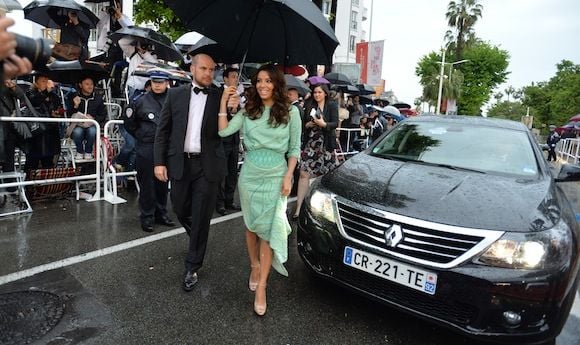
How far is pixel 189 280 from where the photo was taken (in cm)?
340

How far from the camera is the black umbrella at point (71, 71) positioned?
664 centimetres

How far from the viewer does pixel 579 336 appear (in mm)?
3059

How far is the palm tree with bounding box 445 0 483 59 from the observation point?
163 ft

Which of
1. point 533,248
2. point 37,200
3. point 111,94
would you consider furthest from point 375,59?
point 533,248

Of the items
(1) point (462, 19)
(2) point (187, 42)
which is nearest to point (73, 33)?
(2) point (187, 42)

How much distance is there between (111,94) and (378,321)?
743 centimetres

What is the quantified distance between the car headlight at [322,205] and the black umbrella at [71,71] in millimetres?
5188

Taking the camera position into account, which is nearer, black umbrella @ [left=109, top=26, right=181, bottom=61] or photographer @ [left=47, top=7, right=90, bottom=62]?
black umbrella @ [left=109, top=26, right=181, bottom=61]

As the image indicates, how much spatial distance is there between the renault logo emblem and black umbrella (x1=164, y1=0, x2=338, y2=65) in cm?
157

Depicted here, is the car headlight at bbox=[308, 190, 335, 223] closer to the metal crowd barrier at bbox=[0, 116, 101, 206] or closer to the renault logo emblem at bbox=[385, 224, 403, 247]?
the renault logo emblem at bbox=[385, 224, 403, 247]

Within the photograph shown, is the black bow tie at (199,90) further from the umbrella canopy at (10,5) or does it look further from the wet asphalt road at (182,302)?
the umbrella canopy at (10,5)

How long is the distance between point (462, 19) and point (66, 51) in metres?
51.6

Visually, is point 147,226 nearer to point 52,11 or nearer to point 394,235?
point 394,235

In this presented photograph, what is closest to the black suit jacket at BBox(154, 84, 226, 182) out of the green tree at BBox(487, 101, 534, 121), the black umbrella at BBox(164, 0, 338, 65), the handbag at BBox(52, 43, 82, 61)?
the black umbrella at BBox(164, 0, 338, 65)
